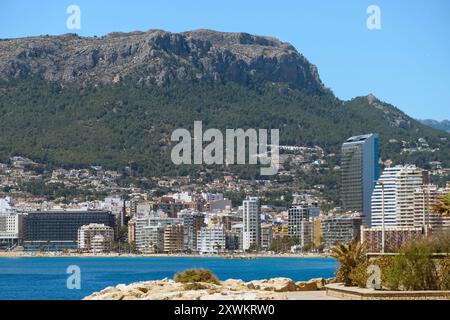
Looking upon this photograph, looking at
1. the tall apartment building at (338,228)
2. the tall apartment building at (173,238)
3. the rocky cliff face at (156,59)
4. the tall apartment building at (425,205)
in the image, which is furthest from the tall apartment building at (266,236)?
the rocky cliff face at (156,59)

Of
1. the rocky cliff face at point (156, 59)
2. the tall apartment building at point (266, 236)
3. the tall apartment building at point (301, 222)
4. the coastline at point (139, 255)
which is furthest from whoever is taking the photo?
the rocky cliff face at point (156, 59)

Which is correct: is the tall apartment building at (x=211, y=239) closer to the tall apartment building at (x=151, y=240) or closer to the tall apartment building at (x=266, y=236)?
the tall apartment building at (x=151, y=240)

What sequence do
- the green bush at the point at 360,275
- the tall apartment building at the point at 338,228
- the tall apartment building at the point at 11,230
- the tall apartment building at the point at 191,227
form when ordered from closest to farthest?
the green bush at the point at 360,275
the tall apartment building at the point at 338,228
the tall apartment building at the point at 191,227
the tall apartment building at the point at 11,230

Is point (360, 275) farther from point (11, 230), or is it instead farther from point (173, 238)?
point (11, 230)

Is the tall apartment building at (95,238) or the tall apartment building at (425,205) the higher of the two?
the tall apartment building at (425,205)

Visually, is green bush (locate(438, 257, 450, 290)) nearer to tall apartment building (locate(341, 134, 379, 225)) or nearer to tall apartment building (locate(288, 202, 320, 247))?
tall apartment building (locate(288, 202, 320, 247))
